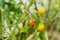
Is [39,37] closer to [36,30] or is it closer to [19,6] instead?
[36,30]

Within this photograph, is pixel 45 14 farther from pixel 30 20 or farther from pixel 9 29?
pixel 9 29

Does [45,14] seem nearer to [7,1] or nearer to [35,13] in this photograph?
[35,13]

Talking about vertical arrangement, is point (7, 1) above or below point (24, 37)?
above

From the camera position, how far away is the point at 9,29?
0.96 metres

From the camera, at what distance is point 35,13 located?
0.89 metres

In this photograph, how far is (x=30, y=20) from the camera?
910 mm

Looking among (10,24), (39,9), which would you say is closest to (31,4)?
(39,9)

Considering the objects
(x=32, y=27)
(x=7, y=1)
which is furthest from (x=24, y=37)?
(x=7, y=1)

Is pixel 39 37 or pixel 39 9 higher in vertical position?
pixel 39 9

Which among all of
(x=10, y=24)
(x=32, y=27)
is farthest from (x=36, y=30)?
(x=10, y=24)

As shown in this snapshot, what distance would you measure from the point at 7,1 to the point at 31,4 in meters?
0.13

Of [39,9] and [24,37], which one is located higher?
[39,9]

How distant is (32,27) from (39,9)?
0.09 metres

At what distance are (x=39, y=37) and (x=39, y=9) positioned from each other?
131 millimetres
